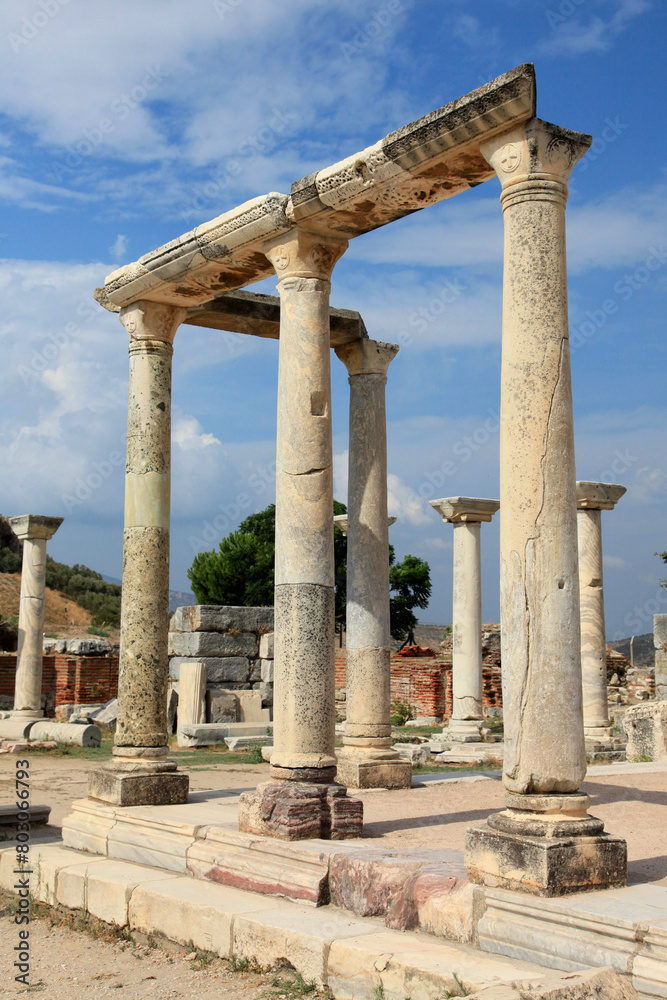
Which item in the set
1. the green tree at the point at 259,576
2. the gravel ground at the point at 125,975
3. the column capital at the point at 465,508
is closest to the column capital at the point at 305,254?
the gravel ground at the point at 125,975

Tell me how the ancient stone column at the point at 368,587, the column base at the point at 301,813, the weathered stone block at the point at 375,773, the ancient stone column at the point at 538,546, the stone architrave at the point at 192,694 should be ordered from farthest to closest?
the stone architrave at the point at 192,694
the ancient stone column at the point at 368,587
the weathered stone block at the point at 375,773
the column base at the point at 301,813
the ancient stone column at the point at 538,546

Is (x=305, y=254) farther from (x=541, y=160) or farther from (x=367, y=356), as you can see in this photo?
(x=367, y=356)

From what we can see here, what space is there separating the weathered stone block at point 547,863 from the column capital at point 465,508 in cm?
1285

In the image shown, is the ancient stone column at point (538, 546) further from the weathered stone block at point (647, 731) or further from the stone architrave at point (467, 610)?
the stone architrave at point (467, 610)

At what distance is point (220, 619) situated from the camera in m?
20.8

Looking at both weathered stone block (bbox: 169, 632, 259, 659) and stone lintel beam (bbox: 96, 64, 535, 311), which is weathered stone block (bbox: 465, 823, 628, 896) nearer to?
stone lintel beam (bbox: 96, 64, 535, 311)

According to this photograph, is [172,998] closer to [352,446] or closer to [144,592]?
[144,592]

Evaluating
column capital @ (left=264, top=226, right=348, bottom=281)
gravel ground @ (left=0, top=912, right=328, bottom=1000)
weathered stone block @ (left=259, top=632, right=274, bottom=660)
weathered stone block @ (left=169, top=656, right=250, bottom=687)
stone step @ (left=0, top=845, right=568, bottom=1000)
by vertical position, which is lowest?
gravel ground @ (left=0, top=912, right=328, bottom=1000)

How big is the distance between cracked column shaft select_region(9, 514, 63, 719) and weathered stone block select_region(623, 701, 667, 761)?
11.7m

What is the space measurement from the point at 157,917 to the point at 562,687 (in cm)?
328

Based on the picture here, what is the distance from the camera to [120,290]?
385 inches

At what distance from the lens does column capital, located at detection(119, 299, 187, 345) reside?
32.2 feet

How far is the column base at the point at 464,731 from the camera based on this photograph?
55.8ft

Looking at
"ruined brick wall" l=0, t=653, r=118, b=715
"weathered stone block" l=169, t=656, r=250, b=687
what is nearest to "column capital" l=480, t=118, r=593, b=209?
"weathered stone block" l=169, t=656, r=250, b=687
